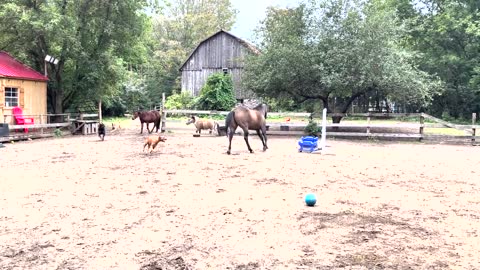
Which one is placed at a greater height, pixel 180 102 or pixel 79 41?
pixel 79 41

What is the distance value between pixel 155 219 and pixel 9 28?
16.2 m

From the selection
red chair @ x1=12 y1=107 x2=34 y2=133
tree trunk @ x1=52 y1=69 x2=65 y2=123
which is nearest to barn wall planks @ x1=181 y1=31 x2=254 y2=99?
tree trunk @ x1=52 y1=69 x2=65 y2=123

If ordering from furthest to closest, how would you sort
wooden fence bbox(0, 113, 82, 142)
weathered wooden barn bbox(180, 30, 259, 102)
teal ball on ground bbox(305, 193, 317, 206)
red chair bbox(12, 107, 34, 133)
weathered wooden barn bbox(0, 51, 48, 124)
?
weathered wooden barn bbox(180, 30, 259, 102), red chair bbox(12, 107, 34, 133), weathered wooden barn bbox(0, 51, 48, 124), wooden fence bbox(0, 113, 82, 142), teal ball on ground bbox(305, 193, 317, 206)

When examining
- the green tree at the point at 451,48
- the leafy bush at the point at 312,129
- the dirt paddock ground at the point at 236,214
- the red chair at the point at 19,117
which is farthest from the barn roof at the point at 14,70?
the green tree at the point at 451,48

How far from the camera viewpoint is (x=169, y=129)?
19.5 m

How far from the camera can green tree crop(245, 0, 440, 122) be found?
16109 millimetres

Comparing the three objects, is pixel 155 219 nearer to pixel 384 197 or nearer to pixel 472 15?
pixel 384 197

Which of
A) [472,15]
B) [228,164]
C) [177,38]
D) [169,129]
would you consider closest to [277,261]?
[228,164]

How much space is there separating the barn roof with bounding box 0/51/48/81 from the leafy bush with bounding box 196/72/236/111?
39.9 ft

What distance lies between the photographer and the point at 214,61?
32906 mm

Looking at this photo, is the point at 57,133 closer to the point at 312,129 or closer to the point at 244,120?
the point at 244,120

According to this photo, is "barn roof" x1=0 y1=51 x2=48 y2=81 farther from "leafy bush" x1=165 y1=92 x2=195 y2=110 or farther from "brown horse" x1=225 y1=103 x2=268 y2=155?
"leafy bush" x1=165 y1=92 x2=195 y2=110

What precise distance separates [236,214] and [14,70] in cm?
1518

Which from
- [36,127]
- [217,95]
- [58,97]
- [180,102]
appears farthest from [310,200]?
[180,102]
